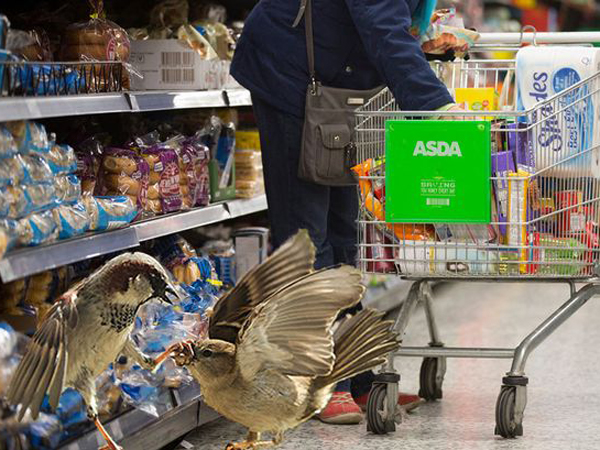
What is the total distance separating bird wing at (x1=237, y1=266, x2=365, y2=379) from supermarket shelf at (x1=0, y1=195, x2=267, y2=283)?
591mm

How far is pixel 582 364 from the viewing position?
4.64m

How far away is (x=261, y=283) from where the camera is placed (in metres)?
2.41

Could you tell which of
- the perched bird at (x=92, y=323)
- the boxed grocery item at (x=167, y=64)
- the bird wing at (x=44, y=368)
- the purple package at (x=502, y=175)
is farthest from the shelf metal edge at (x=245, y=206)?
the bird wing at (x=44, y=368)

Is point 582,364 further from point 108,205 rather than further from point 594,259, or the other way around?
point 108,205

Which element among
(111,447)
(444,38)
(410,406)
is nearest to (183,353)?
(111,447)

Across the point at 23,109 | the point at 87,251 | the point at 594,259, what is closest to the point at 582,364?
the point at 594,259

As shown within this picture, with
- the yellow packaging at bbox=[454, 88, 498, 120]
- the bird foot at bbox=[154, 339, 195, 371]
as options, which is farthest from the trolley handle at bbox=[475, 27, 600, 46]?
the bird foot at bbox=[154, 339, 195, 371]

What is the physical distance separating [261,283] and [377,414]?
116cm

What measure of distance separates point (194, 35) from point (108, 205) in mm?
1032

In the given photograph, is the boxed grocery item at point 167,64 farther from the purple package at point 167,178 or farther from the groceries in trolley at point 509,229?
the groceries in trolley at point 509,229

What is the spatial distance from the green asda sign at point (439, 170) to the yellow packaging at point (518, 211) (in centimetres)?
7

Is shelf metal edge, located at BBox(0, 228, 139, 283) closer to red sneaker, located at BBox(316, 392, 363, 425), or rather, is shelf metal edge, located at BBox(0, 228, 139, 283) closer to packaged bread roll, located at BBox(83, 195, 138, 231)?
packaged bread roll, located at BBox(83, 195, 138, 231)

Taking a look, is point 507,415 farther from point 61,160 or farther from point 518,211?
point 61,160

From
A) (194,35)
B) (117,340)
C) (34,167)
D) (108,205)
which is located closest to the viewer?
(117,340)
